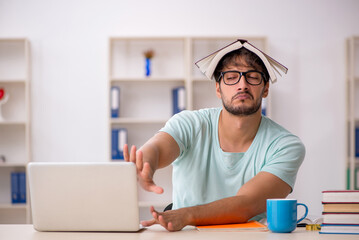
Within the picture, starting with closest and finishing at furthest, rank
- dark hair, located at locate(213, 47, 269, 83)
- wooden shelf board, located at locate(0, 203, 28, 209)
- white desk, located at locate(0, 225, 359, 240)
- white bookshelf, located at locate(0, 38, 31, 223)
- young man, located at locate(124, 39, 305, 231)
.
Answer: white desk, located at locate(0, 225, 359, 240) < young man, located at locate(124, 39, 305, 231) < dark hair, located at locate(213, 47, 269, 83) < wooden shelf board, located at locate(0, 203, 28, 209) < white bookshelf, located at locate(0, 38, 31, 223)

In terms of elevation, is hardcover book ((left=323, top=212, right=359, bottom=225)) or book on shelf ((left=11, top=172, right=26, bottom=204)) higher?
hardcover book ((left=323, top=212, right=359, bottom=225))

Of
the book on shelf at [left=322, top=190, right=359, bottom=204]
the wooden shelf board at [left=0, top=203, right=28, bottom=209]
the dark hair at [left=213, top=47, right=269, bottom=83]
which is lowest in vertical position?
the wooden shelf board at [left=0, top=203, right=28, bottom=209]

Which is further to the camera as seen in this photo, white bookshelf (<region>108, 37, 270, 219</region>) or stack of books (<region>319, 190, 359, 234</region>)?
white bookshelf (<region>108, 37, 270, 219</region>)

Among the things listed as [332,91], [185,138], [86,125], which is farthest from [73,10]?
[185,138]

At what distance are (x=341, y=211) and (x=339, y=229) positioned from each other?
5 cm

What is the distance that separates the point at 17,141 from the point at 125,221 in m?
3.50

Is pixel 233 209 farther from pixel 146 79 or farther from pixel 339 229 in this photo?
pixel 146 79

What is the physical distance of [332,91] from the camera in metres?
4.61

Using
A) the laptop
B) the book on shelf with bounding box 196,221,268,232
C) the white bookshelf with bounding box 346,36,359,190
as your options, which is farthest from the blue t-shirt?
the white bookshelf with bounding box 346,36,359,190

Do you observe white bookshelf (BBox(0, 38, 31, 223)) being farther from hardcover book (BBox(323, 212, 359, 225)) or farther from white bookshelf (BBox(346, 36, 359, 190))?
hardcover book (BBox(323, 212, 359, 225))

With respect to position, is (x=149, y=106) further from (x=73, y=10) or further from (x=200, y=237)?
(x=200, y=237)

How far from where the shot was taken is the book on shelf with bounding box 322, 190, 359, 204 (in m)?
1.33

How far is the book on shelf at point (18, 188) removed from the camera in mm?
4305

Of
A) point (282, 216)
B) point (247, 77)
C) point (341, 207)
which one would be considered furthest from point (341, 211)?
point (247, 77)
